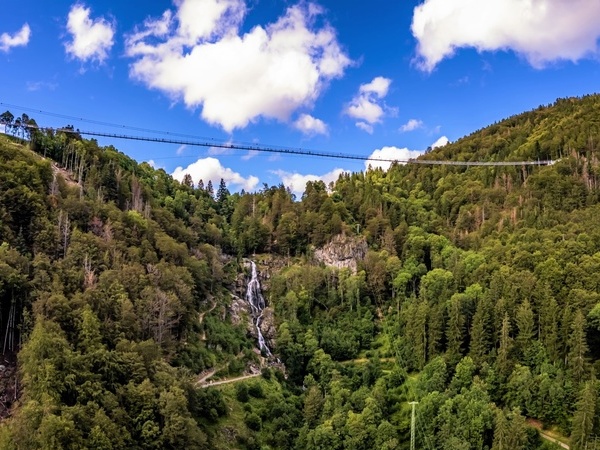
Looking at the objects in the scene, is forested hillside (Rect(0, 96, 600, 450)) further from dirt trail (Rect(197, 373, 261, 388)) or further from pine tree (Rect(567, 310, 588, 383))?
dirt trail (Rect(197, 373, 261, 388))

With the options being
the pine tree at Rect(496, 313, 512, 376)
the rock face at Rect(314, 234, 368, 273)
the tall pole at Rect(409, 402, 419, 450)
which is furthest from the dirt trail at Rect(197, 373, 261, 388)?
the rock face at Rect(314, 234, 368, 273)

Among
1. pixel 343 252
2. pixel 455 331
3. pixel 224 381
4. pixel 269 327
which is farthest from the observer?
pixel 343 252

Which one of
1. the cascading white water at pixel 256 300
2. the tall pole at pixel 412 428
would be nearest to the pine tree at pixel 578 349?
the tall pole at pixel 412 428

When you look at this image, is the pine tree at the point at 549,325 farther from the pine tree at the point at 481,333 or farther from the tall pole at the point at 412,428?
the tall pole at the point at 412,428

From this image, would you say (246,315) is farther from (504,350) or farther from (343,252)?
(504,350)

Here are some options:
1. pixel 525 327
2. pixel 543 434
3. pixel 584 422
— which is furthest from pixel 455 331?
pixel 584 422

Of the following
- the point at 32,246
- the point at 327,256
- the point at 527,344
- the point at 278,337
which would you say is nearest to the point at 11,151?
the point at 32,246

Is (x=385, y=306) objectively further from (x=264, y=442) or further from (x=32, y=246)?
(x=32, y=246)
